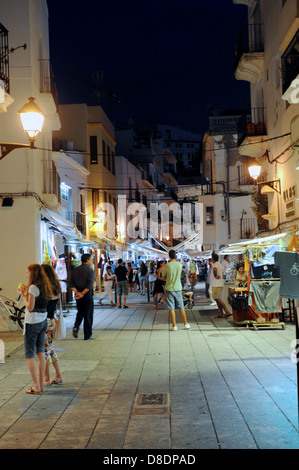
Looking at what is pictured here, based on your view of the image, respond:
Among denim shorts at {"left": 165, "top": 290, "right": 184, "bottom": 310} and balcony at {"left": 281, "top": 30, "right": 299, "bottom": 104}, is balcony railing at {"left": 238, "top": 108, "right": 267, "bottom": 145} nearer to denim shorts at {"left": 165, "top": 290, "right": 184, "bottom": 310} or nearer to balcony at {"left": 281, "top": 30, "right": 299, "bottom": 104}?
balcony at {"left": 281, "top": 30, "right": 299, "bottom": 104}

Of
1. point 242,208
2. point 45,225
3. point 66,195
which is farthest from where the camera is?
point 242,208

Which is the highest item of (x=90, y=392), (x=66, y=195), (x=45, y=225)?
(x=66, y=195)

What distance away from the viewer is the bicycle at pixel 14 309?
1521 centimetres

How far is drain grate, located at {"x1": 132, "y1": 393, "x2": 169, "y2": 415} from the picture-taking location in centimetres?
667

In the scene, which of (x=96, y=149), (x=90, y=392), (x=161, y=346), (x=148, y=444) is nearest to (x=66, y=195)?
(x=96, y=149)

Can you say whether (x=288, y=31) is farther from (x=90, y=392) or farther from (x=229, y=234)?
(x=229, y=234)

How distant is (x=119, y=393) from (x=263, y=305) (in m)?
6.99

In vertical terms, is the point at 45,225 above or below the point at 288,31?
below

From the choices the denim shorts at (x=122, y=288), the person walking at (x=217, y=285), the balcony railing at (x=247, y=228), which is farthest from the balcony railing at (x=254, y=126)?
the balcony railing at (x=247, y=228)

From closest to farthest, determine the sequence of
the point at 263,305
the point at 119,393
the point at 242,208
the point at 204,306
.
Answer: the point at 119,393
the point at 263,305
the point at 204,306
the point at 242,208

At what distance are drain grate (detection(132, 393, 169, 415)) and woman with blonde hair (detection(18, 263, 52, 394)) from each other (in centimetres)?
147

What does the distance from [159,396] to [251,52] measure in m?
17.1

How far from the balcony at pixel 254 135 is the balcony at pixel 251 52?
5.30 ft

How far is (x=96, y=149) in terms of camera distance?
3591 centimetres
